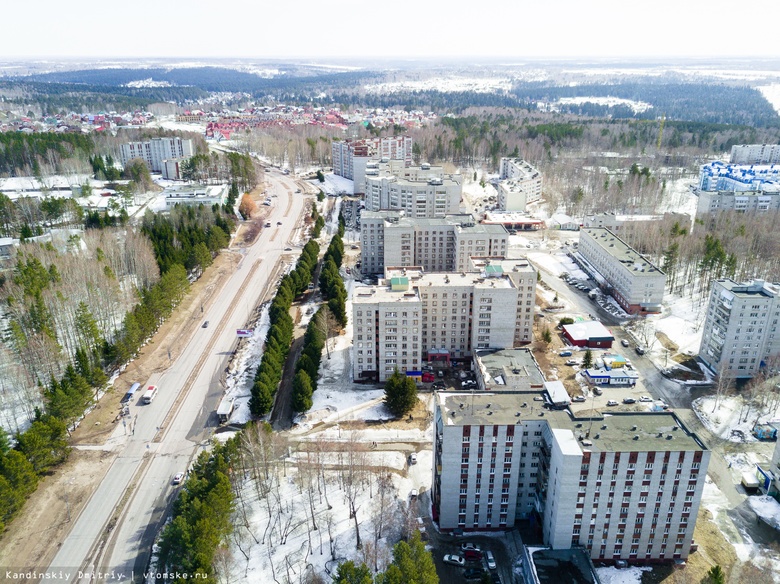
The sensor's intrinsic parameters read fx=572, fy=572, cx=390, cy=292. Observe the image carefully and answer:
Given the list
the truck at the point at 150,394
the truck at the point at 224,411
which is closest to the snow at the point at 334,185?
the truck at the point at 150,394

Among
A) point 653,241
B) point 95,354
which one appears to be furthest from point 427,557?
point 653,241

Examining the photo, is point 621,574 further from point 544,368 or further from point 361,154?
point 361,154

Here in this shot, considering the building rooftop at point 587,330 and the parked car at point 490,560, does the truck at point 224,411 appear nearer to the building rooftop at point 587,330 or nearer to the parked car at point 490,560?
the parked car at point 490,560

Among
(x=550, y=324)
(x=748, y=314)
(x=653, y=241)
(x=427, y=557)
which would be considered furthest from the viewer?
(x=653, y=241)

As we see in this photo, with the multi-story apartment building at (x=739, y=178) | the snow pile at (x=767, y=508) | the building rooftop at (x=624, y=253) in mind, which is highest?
the multi-story apartment building at (x=739, y=178)

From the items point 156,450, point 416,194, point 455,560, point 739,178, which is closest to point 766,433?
point 455,560

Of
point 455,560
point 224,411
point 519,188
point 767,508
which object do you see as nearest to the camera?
point 455,560

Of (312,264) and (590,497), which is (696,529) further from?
(312,264)
